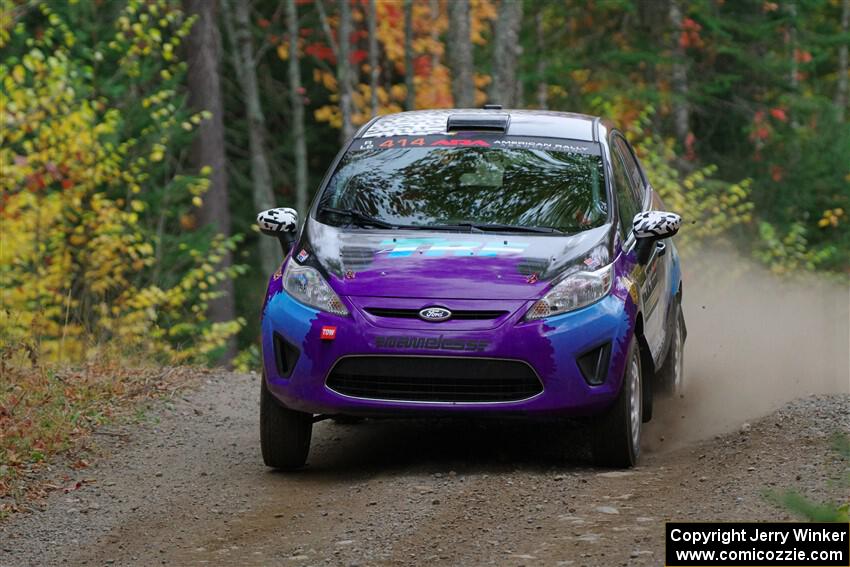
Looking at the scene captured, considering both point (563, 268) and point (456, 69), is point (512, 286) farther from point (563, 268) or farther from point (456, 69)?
point (456, 69)

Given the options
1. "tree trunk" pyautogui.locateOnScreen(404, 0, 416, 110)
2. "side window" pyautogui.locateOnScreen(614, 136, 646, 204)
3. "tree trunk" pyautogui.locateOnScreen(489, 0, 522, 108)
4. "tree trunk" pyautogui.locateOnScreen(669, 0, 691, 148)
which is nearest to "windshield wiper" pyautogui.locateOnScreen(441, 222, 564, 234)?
"side window" pyautogui.locateOnScreen(614, 136, 646, 204)

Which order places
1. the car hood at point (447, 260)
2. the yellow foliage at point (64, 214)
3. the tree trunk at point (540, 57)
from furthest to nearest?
the tree trunk at point (540, 57) → the yellow foliage at point (64, 214) → the car hood at point (447, 260)

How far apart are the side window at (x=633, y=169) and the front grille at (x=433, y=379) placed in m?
2.56

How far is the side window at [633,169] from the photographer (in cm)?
990

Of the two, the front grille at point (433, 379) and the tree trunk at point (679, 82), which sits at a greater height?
the front grille at point (433, 379)

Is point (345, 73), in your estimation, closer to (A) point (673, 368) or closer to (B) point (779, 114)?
(B) point (779, 114)

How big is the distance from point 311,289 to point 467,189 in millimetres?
1338

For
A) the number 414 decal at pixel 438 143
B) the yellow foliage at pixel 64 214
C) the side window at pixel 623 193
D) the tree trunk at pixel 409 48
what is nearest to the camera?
the side window at pixel 623 193

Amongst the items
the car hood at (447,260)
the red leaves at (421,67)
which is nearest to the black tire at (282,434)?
the car hood at (447,260)

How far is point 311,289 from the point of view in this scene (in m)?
7.91

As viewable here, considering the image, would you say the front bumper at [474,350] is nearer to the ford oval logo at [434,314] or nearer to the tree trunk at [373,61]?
the ford oval logo at [434,314]

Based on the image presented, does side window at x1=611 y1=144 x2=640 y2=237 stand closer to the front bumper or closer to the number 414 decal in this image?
the number 414 decal

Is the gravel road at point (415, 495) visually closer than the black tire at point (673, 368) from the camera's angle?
Yes

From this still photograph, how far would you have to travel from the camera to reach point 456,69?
78.8 feet
